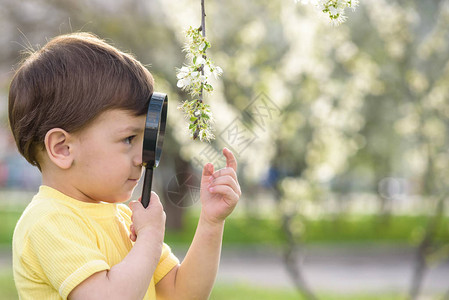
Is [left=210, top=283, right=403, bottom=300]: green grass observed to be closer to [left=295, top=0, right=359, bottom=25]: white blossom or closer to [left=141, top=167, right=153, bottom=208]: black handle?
[left=141, top=167, right=153, bottom=208]: black handle

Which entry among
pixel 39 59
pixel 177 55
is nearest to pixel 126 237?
pixel 39 59

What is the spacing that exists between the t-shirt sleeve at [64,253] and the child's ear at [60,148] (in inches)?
6.5

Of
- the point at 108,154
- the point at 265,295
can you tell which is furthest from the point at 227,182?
the point at 265,295

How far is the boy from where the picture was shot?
1.62 m

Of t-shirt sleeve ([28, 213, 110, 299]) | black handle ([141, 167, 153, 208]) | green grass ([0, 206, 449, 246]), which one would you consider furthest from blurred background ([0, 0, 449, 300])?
green grass ([0, 206, 449, 246])

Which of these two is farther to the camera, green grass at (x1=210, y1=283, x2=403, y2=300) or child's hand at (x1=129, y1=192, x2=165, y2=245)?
green grass at (x1=210, y1=283, x2=403, y2=300)

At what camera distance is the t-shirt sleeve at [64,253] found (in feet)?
5.15

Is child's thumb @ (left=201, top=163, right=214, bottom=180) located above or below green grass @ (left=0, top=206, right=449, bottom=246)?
below

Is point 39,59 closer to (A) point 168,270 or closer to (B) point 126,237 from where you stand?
(B) point 126,237

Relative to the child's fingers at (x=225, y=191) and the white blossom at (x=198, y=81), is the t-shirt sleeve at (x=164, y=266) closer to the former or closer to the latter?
the child's fingers at (x=225, y=191)

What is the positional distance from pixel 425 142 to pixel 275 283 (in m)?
4.46

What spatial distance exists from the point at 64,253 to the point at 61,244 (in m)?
0.03

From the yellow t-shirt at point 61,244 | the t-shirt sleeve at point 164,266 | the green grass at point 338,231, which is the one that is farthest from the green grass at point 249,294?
the yellow t-shirt at point 61,244

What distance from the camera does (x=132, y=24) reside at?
9.56 metres
